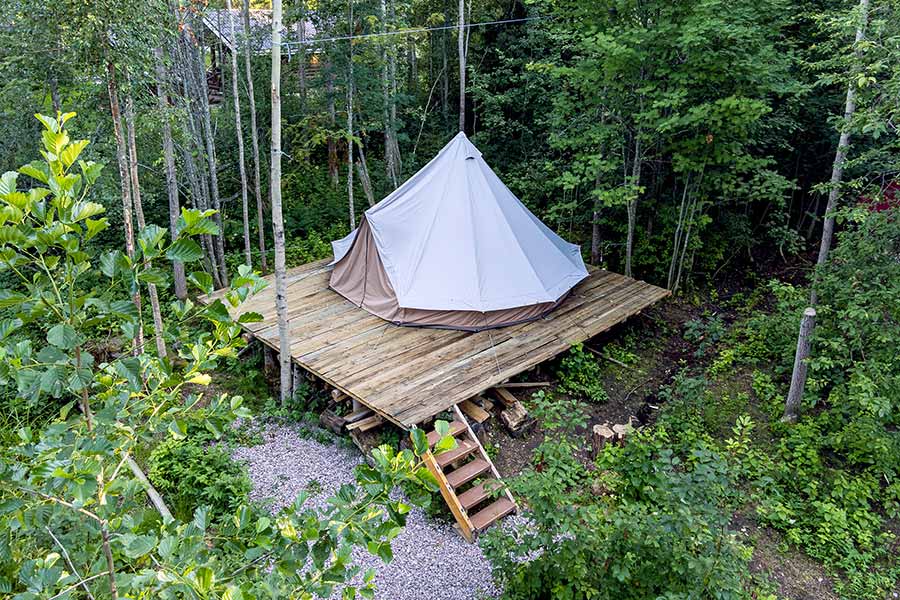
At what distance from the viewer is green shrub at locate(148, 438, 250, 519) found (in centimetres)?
537

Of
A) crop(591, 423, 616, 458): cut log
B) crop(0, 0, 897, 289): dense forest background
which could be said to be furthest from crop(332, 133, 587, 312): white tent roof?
crop(591, 423, 616, 458): cut log

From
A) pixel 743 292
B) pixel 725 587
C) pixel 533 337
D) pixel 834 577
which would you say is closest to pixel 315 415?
pixel 533 337

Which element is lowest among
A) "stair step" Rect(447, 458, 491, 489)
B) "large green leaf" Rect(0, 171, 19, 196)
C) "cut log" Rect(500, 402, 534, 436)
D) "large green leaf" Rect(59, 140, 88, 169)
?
"stair step" Rect(447, 458, 491, 489)

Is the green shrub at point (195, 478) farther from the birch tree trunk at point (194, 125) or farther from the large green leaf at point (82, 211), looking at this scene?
the large green leaf at point (82, 211)

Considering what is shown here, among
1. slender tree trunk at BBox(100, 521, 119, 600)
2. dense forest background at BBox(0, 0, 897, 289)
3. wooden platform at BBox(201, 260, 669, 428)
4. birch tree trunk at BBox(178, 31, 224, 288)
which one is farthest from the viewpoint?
birch tree trunk at BBox(178, 31, 224, 288)

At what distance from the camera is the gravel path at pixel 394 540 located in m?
4.73

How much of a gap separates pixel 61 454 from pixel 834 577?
555 centimetres

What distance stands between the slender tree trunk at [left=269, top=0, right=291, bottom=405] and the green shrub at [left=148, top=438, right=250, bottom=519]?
114 cm

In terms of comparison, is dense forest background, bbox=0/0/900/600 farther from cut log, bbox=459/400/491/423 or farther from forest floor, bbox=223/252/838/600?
cut log, bbox=459/400/491/423

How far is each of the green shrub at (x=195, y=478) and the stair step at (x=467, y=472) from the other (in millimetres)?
1918

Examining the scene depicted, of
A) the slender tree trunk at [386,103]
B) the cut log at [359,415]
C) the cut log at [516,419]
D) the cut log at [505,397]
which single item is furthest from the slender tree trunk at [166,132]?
the cut log at [516,419]

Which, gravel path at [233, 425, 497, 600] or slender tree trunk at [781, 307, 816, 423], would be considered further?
slender tree trunk at [781, 307, 816, 423]

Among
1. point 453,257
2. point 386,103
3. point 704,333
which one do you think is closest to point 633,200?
point 704,333

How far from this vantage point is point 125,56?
220 inches
